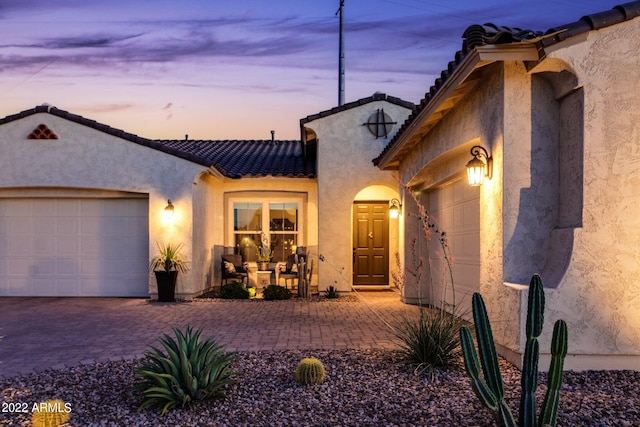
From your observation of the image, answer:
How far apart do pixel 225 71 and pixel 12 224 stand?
6.51 meters

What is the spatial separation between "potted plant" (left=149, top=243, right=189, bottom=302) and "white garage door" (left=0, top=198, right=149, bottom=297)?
0.83 m

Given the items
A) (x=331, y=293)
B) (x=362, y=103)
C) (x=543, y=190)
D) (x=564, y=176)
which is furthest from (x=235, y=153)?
(x=564, y=176)

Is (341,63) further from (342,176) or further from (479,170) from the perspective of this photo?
(479,170)

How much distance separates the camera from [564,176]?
20.4 ft

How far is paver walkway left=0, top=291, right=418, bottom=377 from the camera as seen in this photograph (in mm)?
7211

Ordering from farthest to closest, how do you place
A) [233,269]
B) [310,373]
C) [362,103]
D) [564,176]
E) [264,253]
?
[264,253] < [362,103] < [233,269] < [564,176] < [310,373]

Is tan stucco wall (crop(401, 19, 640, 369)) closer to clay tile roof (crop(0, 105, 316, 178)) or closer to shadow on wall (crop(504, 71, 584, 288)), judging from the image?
shadow on wall (crop(504, 71, 584, 288))

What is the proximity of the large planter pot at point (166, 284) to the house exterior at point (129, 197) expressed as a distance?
0.28 metres

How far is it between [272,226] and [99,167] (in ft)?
15.9

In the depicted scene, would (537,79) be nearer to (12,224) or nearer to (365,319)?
(365,319)

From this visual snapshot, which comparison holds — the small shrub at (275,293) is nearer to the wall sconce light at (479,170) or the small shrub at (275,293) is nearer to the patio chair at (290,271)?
the patio chair at (290,271)

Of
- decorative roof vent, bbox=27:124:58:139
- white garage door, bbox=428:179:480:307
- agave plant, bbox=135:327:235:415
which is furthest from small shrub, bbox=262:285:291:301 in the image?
agave plant, bbox=135:327:235:415

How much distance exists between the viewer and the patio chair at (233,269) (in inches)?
551

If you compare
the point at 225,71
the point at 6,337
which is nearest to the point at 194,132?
the point at 225,71
